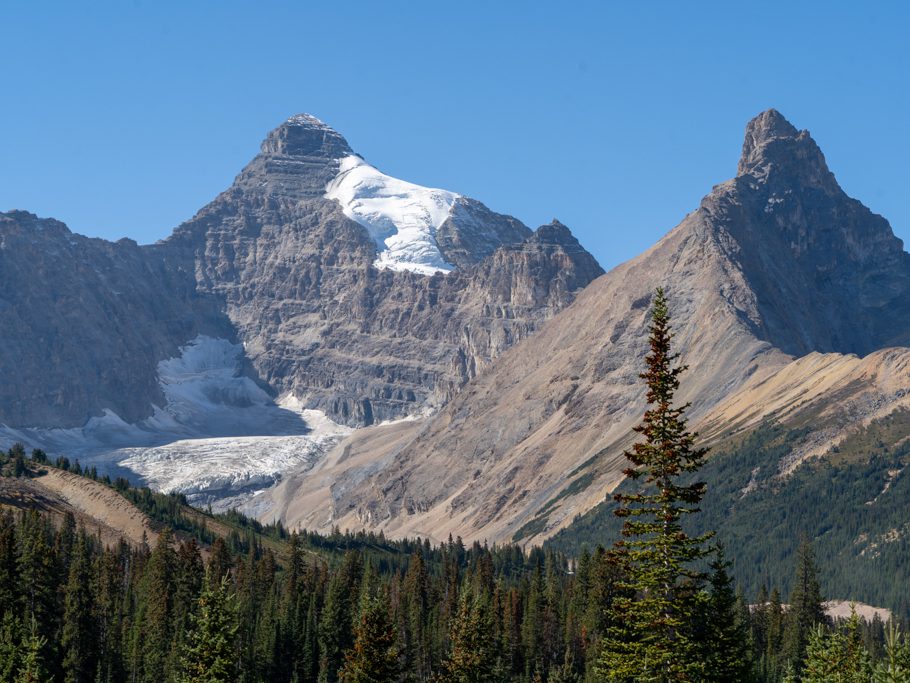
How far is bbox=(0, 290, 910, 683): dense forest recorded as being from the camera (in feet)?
176

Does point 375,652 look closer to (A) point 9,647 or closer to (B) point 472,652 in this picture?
(B) point 472,652

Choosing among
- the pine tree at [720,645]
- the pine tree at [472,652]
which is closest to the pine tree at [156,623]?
the pine tree at [472,652]

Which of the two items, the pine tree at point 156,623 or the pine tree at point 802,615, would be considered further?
the pine tree at point 802,615

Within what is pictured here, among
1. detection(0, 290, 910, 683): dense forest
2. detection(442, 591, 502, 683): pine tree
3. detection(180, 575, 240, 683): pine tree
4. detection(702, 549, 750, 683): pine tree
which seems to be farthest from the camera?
detection(442, 591, 502, 683): pine tree

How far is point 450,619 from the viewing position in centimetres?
13788

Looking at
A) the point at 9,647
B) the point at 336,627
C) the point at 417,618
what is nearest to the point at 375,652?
the point at 9,647

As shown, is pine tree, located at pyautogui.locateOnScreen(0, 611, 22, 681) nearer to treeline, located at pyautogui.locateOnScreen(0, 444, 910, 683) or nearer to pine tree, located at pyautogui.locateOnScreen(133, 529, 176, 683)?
treeline, located at pyautogui.locateOnScreen(0, 444, 910, 683)

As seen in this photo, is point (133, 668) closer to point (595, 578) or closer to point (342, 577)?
point (342, 577)

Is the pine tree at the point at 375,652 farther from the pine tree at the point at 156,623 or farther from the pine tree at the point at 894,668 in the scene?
the pine tree at the point at 156,623

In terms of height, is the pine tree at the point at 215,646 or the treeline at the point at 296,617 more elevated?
the treeline at the point at 296,617

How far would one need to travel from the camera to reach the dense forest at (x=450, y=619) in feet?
176

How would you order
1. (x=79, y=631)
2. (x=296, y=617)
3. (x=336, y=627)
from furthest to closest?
(x=296, y=617)
(x=336, y=627)
(x=79, y=631)

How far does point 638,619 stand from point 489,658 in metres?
32.0

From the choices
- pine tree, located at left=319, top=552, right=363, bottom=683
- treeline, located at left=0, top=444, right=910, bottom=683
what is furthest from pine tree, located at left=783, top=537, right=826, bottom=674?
pine tree, located at left=319, top=552, right=363, bottom=683
